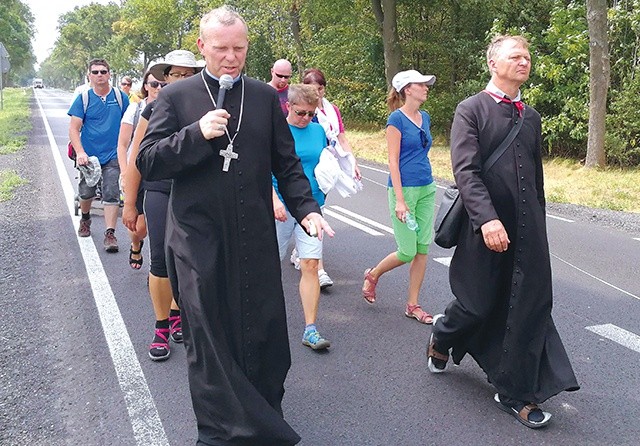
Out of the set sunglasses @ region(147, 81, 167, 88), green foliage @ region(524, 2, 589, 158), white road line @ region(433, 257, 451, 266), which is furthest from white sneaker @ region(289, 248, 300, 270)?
green foliage @ region(524, 2, 589, 158)

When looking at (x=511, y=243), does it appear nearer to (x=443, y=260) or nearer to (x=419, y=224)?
(x=419, y=224)

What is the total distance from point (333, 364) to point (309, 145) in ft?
5.21

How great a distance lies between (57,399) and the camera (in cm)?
382

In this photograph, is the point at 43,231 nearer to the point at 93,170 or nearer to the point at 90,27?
the point at 93,170

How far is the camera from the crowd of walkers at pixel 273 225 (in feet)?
9.32

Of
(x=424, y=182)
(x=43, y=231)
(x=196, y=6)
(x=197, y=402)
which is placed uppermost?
(x=196, y=6)

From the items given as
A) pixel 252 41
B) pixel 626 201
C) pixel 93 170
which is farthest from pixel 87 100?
pixel 252 41

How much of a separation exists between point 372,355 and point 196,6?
154 feet

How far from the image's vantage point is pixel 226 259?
289 centimetres

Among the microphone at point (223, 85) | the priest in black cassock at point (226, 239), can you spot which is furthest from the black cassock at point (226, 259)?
the microphone at point (223, 85)

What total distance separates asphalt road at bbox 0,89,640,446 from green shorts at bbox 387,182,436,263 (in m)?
0.58

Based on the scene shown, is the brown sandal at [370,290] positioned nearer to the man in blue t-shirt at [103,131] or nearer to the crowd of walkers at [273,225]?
the crowd of walkers at [273,225]

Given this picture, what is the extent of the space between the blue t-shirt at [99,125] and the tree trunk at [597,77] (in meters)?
9.96

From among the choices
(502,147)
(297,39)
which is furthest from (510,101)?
(297,39)
